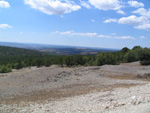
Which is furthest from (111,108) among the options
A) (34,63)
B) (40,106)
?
(34,63)

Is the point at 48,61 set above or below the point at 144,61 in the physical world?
below

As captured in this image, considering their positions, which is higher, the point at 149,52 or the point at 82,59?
the point at 149,52

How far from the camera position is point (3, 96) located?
37.8 ft

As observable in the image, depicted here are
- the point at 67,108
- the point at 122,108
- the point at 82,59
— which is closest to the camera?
the point at 122,108

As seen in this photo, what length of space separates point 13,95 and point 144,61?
30171 mm

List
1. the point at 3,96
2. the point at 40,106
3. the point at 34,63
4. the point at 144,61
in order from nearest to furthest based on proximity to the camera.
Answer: the point at 40,106
the point at 3,96
the point at 144,61
the point at 34,63

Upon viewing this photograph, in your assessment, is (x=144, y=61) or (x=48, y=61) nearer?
(x=144, y=61)

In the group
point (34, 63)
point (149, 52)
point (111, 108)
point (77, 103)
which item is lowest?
point (34, 63)

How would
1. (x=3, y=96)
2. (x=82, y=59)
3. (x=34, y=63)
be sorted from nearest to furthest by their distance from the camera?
(x=3, y=96) < (x=82, y=59) < (x=34, y=63)

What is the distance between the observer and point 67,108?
7.95 m

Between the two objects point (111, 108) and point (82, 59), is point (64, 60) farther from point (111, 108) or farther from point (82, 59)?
point (111, 108)

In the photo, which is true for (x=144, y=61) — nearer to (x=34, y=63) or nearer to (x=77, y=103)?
(x=77, y=103)

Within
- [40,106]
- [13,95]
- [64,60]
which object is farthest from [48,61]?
[40,106]

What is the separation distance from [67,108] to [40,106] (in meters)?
1.98
